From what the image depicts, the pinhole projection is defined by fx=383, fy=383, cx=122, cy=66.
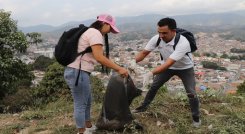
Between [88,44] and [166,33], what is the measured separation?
1.06 metres

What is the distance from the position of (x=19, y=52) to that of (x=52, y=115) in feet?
30.6

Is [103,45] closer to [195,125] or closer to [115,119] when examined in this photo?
[115,119]

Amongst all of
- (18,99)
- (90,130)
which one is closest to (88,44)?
(90,130)

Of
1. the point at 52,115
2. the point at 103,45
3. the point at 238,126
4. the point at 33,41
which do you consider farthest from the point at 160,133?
the point at 33,41

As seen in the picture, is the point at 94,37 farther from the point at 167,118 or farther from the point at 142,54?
the point at 167,118

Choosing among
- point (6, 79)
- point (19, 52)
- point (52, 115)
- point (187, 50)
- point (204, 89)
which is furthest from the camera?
point (19, 52)

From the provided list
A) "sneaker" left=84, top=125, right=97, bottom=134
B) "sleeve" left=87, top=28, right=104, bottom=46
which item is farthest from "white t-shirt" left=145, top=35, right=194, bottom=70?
"sneaker" left=84, top=125, right=97, bottom=134

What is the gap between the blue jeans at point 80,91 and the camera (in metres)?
4.25

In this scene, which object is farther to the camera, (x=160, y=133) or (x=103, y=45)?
(x=160, y=133)

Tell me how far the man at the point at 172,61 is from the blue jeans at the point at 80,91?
0.75 meters

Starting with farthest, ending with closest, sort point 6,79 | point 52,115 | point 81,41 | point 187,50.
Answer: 1. point 6,79
2. point 52,115
3. point 187,50
4. point 81,41

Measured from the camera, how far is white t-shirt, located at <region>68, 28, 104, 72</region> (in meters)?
4.09

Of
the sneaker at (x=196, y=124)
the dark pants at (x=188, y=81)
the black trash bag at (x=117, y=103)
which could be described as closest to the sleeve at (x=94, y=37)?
the black trash bag at (x=117, y=103)

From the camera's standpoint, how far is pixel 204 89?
7.40m
